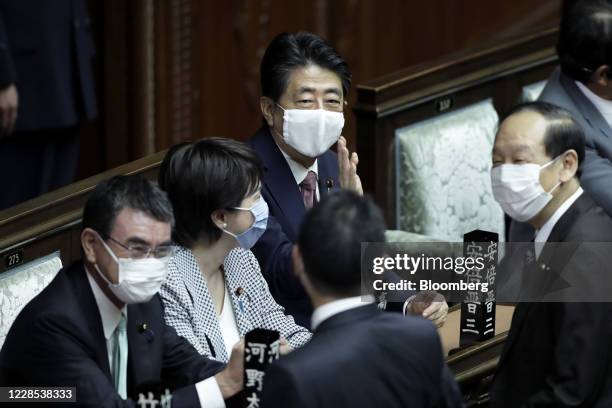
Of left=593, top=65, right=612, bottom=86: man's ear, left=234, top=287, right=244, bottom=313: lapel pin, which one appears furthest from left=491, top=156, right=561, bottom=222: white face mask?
left=593, top=65, right=612, bottom=86: man's ear

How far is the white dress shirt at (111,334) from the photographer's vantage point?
341 centimetres

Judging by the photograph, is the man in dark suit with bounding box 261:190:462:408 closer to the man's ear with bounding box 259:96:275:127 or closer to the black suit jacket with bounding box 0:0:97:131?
the man's ear with bounding box 259:96:275:127

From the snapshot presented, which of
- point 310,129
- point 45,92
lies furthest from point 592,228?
point 45,92

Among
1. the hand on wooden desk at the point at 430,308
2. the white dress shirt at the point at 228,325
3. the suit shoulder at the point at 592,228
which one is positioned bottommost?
the hand on wooden desk at the point at 430,308

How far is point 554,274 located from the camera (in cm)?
358

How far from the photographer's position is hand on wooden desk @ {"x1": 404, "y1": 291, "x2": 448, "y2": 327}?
4.12 m

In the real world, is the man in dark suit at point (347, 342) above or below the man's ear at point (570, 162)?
above

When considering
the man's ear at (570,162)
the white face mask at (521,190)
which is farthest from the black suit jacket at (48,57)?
the man's ear at (570,162)

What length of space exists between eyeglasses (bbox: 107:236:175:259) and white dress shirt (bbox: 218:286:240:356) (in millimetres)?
497

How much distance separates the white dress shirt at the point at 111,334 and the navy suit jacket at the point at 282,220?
0.82 metres

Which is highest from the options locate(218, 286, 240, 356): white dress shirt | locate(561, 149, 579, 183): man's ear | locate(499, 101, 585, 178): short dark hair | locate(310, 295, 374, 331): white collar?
locate(310, 295, 374, 331): white collar

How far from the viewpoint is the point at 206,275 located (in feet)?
12.7

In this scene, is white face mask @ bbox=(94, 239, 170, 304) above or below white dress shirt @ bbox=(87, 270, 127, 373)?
above

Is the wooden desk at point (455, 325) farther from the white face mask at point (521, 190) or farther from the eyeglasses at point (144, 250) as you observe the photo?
the eyeglasses at point (144, 250)
